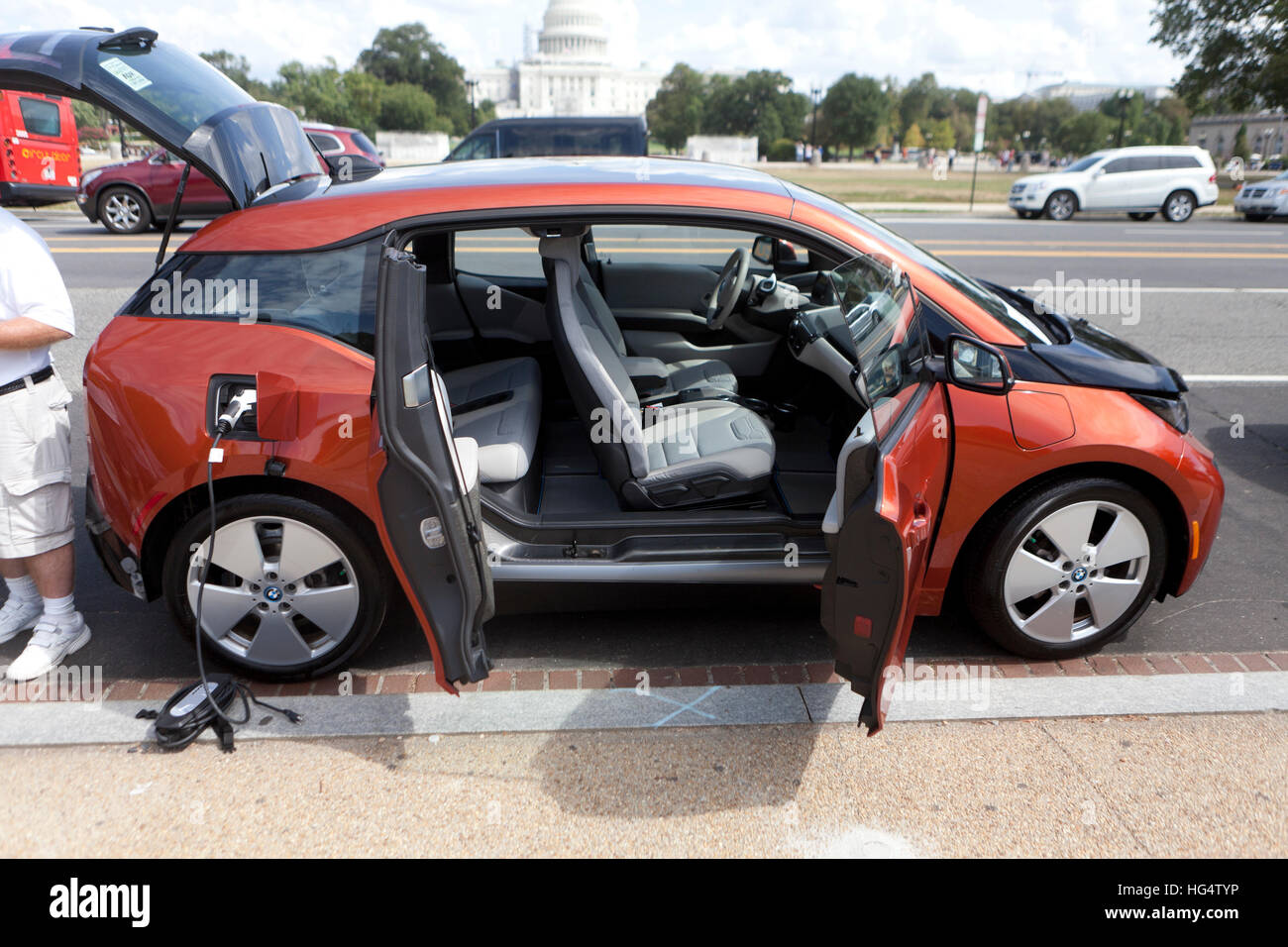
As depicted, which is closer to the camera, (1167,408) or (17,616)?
(1167,408)

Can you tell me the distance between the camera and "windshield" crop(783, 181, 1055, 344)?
3213mm

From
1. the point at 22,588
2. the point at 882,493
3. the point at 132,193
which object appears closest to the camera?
the point at 882,493

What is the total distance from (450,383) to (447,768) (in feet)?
5.49

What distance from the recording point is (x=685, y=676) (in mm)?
3314

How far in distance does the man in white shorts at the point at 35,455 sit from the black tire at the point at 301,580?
20.9 inches

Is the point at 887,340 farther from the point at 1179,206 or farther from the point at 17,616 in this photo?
the point at 1179,206

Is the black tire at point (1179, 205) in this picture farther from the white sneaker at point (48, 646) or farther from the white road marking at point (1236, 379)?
the white sneaker at point (48, 646)

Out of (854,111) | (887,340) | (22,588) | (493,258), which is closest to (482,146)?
(493,258)

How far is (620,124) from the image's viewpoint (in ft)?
52.1

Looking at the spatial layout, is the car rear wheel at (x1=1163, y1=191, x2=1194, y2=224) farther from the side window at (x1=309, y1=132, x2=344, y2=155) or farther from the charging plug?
the charging plug

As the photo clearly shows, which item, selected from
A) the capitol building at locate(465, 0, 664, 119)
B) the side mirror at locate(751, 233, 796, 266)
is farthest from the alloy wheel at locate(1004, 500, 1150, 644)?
the capitol building at locate(465, 0, 664, 119)

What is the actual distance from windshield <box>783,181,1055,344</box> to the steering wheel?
1193 mm

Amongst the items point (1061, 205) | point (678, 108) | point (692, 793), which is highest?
point (678, 108)

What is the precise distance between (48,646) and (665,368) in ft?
8.60
